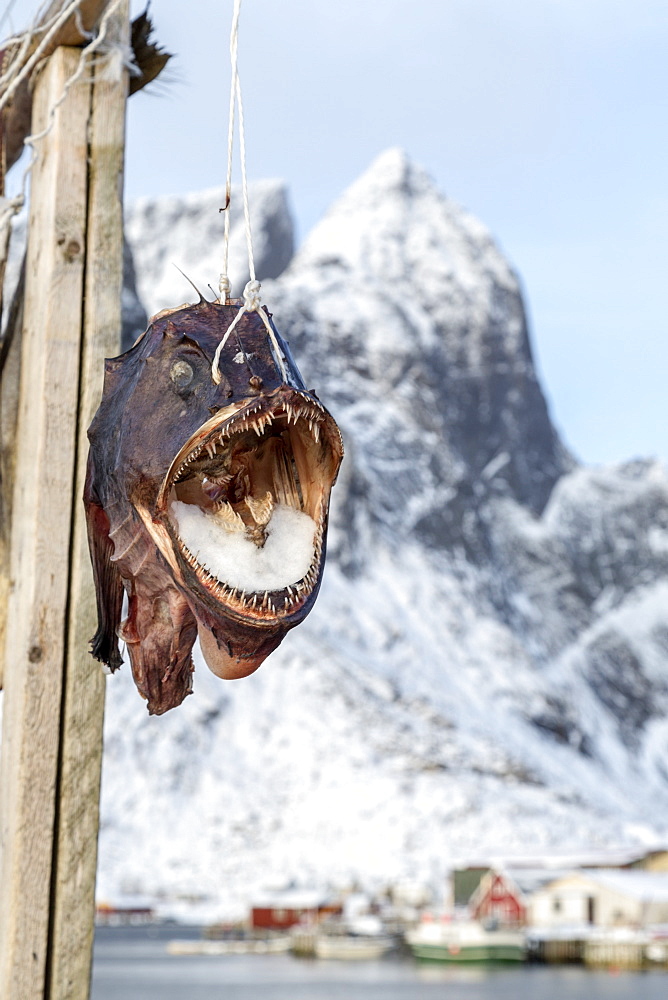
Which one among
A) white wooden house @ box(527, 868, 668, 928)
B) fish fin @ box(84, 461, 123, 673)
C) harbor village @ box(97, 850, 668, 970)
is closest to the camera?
fish fin @ box(84, 461, 123, 673)

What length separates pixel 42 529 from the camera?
2611 mm

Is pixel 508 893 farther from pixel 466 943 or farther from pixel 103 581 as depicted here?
pixel 103 581

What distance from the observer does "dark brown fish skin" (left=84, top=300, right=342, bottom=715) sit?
6.23 ft

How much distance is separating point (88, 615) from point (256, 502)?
2.41ft

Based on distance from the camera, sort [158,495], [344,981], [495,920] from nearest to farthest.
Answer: [158,495] < [344,981] < [495,920]

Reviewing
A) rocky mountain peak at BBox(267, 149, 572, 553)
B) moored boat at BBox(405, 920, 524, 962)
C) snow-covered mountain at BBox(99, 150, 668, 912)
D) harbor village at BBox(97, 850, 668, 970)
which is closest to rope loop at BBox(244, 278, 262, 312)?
harbor village at BBox(97, 850, 668, 970)

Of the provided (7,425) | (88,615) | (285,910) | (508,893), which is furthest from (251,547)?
(285,910)

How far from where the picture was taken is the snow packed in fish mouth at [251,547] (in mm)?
1883

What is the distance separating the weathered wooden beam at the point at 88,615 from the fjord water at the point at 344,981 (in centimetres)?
3701

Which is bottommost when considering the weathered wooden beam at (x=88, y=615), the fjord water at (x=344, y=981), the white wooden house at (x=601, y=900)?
the fjord water at (x=344, y=981)

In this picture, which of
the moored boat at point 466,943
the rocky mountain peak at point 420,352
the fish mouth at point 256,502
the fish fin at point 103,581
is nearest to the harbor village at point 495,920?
the moored boat at point 466,943

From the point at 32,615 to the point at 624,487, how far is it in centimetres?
16104

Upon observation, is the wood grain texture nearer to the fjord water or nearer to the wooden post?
the wooden post

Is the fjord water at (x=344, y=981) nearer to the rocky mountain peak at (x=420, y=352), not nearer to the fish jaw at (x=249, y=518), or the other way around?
the fish jaw at (x=249, y=518)
